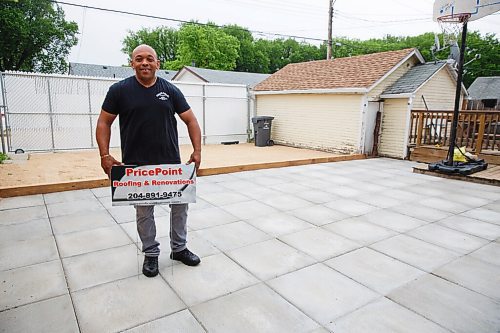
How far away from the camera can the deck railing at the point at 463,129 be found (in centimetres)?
827

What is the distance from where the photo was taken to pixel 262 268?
115 inches

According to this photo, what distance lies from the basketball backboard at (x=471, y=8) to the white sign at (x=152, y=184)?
6999 mm

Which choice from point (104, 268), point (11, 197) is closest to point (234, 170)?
point (11, 197)

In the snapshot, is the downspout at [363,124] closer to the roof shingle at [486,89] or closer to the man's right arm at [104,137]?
the man's right arm at [104,137]

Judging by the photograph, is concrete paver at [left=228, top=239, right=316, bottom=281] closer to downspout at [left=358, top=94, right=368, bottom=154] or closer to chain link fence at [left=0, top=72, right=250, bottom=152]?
downspout at [left=358, top=94, right=368, bottom=154]

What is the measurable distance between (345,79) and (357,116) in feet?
5.04

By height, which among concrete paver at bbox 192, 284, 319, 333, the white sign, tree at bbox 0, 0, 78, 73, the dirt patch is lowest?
concrete paver at bbox 192, 284, 319, 333

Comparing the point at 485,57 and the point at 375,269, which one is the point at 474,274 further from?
the point at 485,57

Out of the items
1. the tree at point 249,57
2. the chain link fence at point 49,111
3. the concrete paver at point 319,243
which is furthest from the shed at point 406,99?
the tree at point 249,57

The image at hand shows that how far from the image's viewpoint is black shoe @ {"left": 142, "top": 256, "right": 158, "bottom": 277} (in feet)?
8.92

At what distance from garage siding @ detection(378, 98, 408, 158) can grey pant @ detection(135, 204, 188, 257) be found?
28.3 ft

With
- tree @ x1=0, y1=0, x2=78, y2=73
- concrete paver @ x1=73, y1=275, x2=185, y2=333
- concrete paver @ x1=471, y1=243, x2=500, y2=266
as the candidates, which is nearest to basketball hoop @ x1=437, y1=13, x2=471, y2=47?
concrete paver @ x1=471, y1=243, x2=500, y2=266

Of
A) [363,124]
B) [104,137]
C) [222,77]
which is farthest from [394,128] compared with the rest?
[222,77]

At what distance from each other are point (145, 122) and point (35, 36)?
3001cm
